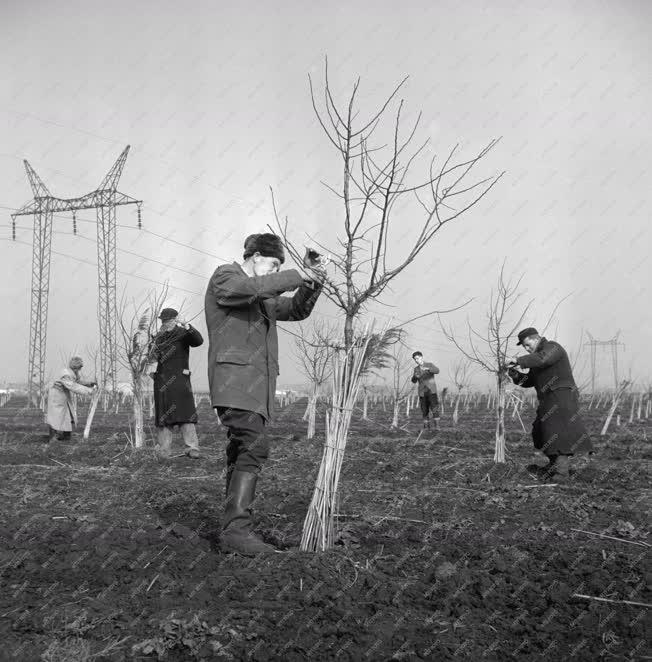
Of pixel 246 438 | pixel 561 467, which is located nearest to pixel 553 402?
pixel 561 467

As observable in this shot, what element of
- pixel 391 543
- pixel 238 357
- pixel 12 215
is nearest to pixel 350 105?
pixel 238 357

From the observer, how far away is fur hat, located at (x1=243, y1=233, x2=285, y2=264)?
9.53 ft

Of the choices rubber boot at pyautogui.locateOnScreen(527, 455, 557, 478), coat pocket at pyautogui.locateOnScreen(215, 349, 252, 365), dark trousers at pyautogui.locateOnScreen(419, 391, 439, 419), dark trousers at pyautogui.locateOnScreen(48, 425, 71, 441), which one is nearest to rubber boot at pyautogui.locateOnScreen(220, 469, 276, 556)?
coat pocket at pyautogui.locateOnScreen(215, 349, 252, 365)

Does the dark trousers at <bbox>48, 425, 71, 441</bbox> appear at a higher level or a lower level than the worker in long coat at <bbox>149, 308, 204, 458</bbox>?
lower

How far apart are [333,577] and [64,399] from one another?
7.41m

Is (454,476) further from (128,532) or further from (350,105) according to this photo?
(350,105)

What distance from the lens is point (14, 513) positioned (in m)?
3.65

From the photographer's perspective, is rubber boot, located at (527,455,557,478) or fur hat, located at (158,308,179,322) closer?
rubber boot, located at (527,455,557,478)

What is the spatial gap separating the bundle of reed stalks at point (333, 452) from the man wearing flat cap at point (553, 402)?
2.81 meters

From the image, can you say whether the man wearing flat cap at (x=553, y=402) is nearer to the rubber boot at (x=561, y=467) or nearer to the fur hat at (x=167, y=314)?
the rubber boot at (x=561, y=467)

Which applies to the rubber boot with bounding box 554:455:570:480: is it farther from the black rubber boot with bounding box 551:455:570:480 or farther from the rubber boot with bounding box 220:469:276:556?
the rubber boot with bounding box 220:469:276:556

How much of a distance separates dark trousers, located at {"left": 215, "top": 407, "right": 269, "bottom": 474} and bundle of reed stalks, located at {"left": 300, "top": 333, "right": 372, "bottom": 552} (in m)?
0.32

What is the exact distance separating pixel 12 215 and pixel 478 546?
24269 millimetres

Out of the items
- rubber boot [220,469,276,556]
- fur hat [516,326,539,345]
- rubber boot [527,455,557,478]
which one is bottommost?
rubber boot [527,455,557,478]
